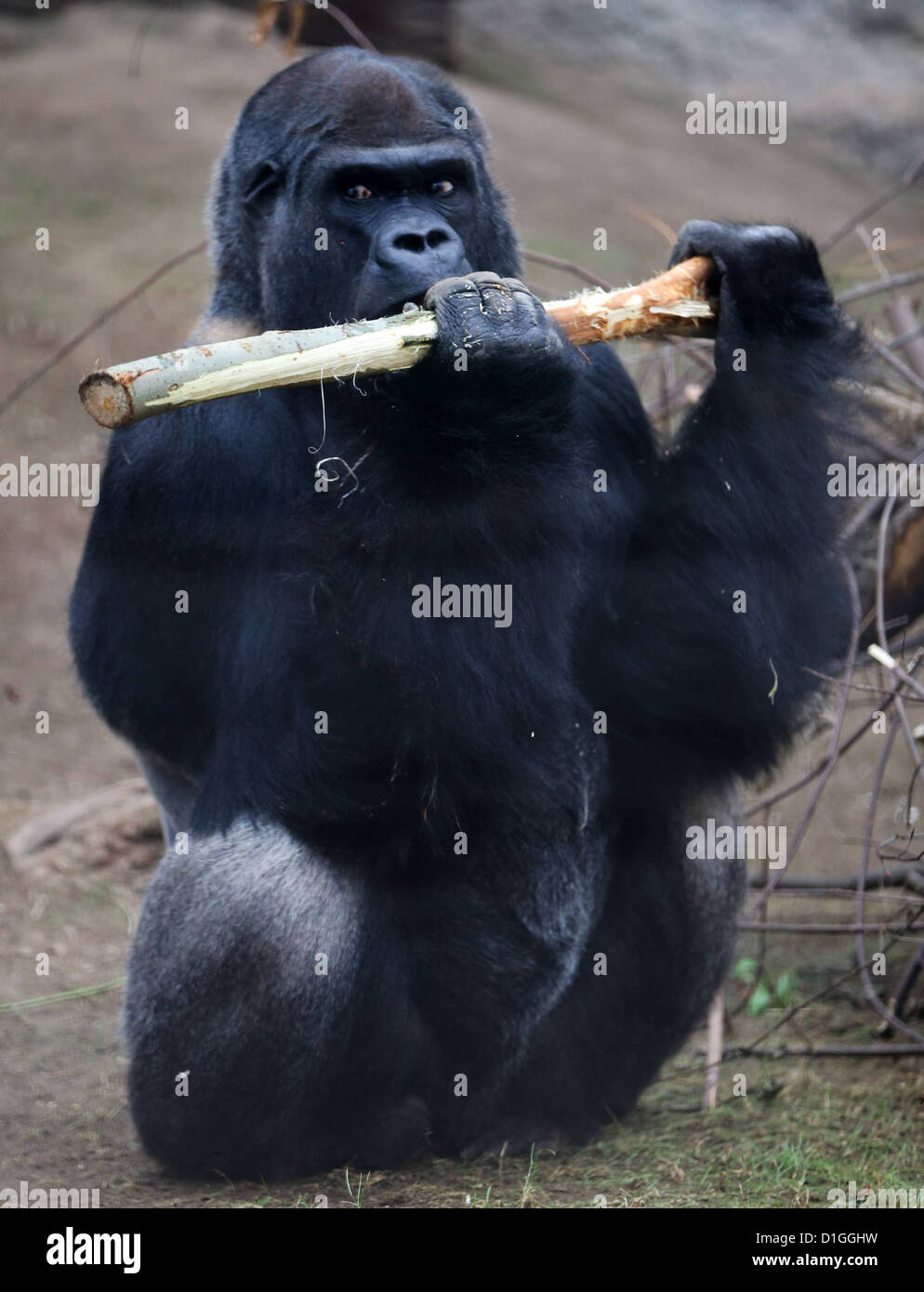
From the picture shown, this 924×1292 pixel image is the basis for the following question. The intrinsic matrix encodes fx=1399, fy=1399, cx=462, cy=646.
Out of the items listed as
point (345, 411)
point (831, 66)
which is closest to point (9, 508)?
point (345, 411)

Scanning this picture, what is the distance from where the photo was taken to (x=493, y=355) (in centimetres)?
316

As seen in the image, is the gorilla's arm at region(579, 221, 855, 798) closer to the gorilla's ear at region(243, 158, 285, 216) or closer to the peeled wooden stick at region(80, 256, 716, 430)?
the peeled wooden stick at region(80, 256, 716, 430)

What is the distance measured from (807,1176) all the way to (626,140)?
1140 centimetres

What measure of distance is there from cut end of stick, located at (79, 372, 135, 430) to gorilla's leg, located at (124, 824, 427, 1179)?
1.31 metres

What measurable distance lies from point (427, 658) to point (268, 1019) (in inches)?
40.4

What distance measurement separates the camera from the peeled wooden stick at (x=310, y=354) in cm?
271

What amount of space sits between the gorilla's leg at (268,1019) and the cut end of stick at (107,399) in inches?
51.4

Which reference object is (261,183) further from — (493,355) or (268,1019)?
(268,1019)

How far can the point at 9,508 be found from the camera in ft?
29.1

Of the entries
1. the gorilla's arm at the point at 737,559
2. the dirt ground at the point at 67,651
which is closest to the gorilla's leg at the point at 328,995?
the dirt ground at the point at 67,651
